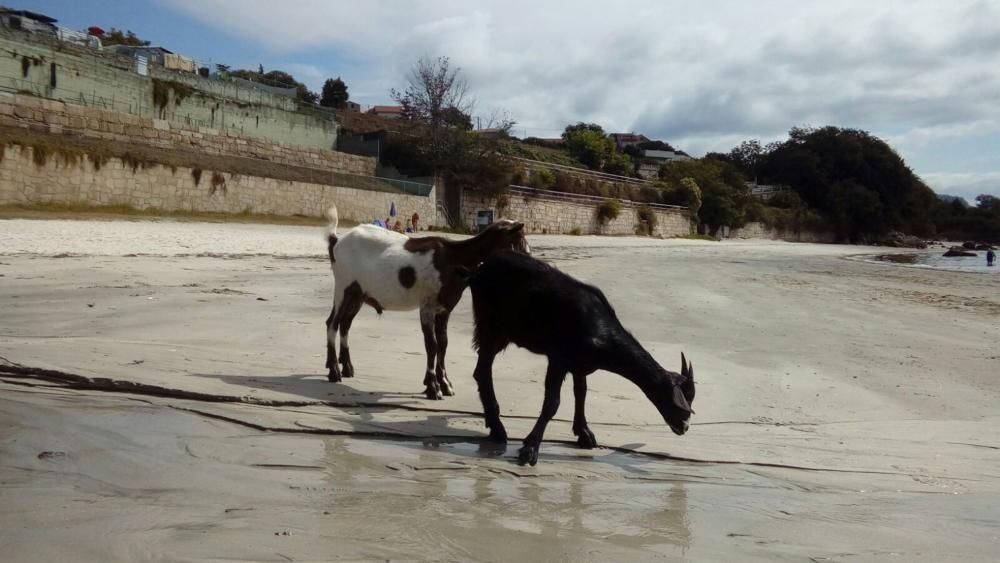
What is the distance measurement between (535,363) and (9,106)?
28254mm

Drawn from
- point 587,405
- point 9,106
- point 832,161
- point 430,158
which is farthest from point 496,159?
point 832,161

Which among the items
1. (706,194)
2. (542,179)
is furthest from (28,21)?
(706,194)

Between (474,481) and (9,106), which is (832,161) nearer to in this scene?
(9,106)

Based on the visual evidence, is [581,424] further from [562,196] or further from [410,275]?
[562,196]

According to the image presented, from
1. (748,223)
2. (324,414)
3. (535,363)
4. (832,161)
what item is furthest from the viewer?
(832,161)

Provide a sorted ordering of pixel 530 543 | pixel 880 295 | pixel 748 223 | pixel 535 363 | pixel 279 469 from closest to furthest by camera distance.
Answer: pixel 530 543 → pixel 279 469 → pixel 535 363 → pixel 880 295 → pixel 748 223

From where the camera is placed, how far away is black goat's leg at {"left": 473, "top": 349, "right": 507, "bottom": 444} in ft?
21.0

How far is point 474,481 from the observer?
16.9 feet

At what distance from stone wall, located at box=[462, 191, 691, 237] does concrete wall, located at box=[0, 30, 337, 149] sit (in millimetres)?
8874

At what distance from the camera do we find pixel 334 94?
7394 centimetres

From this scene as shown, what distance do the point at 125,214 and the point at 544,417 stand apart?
2491 centimetres

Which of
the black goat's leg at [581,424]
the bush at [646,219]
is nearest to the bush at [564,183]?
the bush at [646,219]

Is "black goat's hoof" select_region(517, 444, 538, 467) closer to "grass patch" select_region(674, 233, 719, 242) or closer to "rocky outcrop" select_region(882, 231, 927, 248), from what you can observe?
"grass patch" select_region(674, 233, 719, 242)

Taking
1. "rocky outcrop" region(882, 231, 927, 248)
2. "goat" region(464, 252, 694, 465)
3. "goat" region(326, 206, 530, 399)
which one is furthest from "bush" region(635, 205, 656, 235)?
"goat" region(464, 252, 694, 465)
